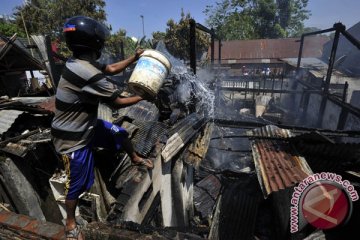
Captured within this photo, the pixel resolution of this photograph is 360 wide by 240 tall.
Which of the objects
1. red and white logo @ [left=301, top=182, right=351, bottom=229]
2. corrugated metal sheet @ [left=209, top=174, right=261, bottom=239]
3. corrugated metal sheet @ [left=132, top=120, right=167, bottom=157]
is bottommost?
corrugated metal sheet @ [left=209, top=174, right=261, bottom=239]

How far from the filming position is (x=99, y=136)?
11.7 ft

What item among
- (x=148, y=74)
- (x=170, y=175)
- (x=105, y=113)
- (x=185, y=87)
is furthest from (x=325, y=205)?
(x=105, y=113)

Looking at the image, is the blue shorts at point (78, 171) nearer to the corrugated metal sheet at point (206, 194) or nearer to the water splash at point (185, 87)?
the water splash at point (185, 87)

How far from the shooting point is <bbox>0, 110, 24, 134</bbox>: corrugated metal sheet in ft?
16.3

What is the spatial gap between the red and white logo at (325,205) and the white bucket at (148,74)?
10.1 ft

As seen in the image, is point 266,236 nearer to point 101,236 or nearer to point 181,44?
point 101,236

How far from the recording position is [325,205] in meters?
3.95

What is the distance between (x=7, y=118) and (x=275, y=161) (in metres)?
5.83

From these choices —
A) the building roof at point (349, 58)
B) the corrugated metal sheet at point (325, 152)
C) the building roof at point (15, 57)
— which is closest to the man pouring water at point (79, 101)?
the corrugated metal sheet at point (325, 152)

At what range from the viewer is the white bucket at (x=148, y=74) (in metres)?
3.29

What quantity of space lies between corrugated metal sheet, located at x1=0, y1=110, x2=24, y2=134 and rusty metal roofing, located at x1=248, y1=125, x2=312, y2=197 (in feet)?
17.0

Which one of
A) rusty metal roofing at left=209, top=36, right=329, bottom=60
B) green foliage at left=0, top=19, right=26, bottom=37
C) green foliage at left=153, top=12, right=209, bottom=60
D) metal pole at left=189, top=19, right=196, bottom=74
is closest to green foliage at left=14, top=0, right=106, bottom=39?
green foliage at left=0, top=19, right=26, bottom=37

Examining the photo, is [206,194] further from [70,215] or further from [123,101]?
[123,101]

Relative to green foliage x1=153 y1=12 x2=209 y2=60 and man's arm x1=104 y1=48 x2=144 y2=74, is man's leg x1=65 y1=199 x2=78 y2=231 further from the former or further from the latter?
green foliage x1=153 y1=12 x2=209 y2=60
